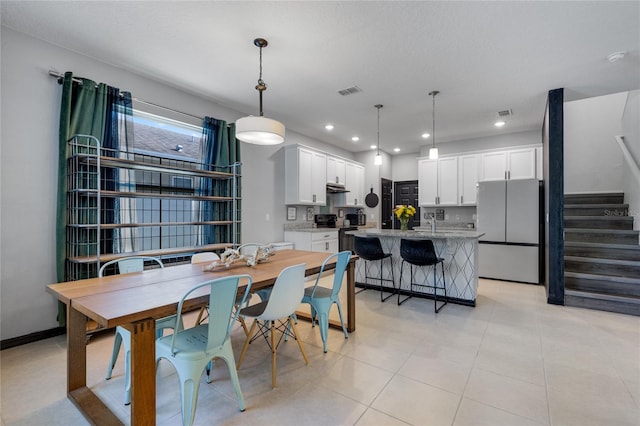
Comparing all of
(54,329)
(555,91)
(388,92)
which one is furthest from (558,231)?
(54,329)

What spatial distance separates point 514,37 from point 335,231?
4088mm

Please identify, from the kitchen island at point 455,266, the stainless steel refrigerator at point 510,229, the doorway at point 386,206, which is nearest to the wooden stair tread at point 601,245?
the stainless steel refrigerator at point 510,229

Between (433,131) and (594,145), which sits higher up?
(433,131)

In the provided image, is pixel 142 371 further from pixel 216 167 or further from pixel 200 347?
pixel 216 167

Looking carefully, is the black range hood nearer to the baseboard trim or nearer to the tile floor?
the tile floor

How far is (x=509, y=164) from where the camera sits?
5680mm

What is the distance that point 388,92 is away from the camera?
3.92 meters

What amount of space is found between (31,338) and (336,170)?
5.08 m

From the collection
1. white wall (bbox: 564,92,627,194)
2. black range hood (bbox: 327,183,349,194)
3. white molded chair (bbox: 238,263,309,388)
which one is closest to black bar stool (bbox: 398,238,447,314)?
white molded chair (bbox: 238,263,309,388)

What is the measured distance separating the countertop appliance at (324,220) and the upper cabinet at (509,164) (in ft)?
10.3

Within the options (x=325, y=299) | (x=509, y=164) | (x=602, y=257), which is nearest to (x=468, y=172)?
(x=509, y=164)

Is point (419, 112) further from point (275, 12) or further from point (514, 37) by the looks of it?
point (275, 12)

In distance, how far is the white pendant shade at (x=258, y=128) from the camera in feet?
7.72

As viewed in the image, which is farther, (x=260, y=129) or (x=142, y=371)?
(x=260, y=129)
